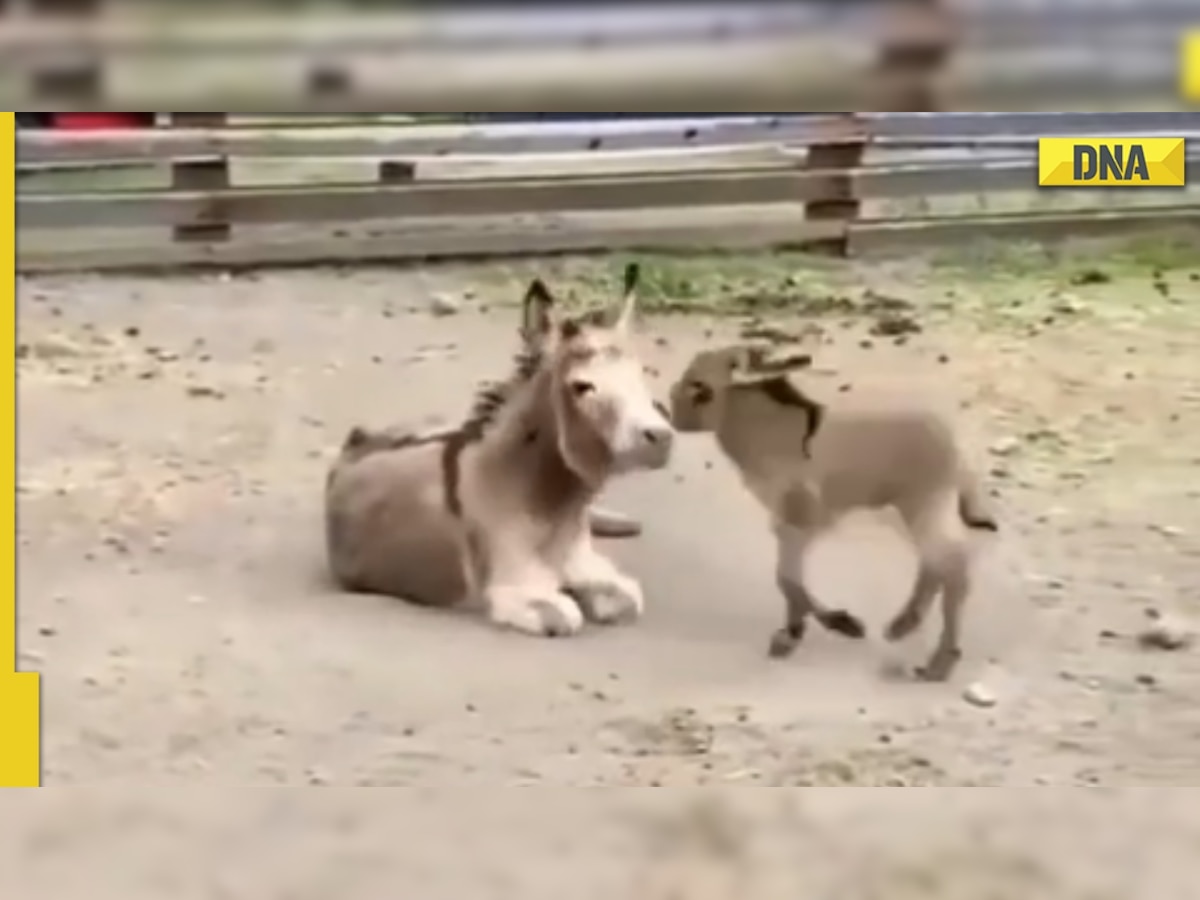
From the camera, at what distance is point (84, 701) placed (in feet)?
2.02

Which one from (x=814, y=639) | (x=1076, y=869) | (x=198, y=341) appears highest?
(x=198, y=341)

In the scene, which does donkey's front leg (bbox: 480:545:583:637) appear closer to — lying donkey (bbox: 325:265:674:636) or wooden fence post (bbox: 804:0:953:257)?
lying donkey (bbox: 325:265:674:636)

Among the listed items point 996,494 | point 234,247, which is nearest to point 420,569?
point 234,247

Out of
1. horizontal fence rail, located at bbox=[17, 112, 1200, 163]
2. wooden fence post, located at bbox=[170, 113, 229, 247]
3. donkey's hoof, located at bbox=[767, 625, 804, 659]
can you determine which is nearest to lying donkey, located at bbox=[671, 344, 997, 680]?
donkey's hoof, located at bbox=[767, 625, 804, 659]

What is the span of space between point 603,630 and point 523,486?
75 mm

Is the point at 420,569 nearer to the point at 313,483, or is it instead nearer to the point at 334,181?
the point at 313,483

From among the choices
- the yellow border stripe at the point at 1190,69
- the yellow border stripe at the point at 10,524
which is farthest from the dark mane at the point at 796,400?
the yellow border stripe at the point at 10,524

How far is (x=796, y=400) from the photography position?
0.65m

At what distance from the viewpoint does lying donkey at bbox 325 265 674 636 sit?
638 mm

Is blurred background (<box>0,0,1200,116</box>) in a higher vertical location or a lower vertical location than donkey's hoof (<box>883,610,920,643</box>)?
higher

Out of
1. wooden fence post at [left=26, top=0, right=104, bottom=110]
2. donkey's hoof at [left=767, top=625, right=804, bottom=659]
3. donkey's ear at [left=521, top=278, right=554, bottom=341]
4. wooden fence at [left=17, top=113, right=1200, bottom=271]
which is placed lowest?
donkey's hoof at [left=767, top=625, right=804, bottom=659]

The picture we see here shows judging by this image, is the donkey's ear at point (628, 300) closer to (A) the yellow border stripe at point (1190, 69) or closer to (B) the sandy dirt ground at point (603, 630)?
(B) the sandy dirt ground at point (603, 630)

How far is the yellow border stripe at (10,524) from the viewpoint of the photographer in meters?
0.61

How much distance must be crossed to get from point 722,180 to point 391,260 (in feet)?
0.51
